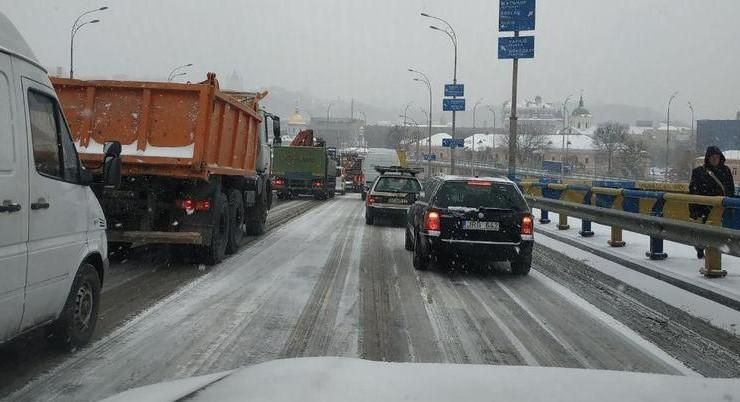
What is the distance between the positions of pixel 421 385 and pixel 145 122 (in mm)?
7220

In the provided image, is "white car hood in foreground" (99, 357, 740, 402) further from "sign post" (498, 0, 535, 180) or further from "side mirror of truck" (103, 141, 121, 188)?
"sign post" (498, 0, 535, 180)

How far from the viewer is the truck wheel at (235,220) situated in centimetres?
1137

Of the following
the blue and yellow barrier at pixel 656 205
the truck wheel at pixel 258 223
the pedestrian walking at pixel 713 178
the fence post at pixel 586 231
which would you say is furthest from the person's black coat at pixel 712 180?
the truck wheel at pixel 258 223

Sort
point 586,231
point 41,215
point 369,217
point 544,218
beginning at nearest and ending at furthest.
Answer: point 41,215, point 586,231, point 369,217, point 544,218

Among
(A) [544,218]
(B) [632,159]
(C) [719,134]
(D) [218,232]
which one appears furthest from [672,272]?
(B) [632,159]

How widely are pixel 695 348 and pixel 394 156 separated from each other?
39928 mm

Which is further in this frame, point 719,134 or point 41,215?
point 719,134

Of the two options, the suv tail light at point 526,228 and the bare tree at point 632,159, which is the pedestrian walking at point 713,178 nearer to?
the suv tail light at point 526,228

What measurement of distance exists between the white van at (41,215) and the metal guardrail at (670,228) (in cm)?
692

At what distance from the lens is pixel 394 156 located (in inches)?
1794

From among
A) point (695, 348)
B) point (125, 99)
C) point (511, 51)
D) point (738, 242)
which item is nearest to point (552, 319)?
point (695, 348)

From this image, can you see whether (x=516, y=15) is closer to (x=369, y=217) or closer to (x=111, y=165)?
(x=369, y=217)

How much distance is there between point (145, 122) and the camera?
361 inches

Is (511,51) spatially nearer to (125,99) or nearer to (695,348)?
(125,99)
